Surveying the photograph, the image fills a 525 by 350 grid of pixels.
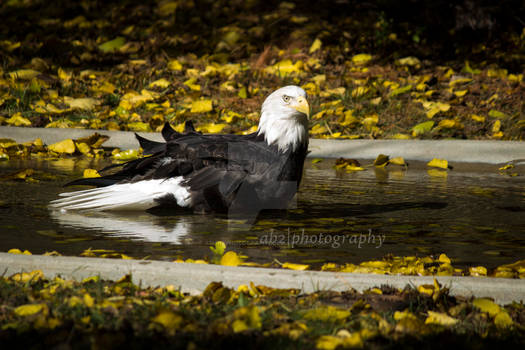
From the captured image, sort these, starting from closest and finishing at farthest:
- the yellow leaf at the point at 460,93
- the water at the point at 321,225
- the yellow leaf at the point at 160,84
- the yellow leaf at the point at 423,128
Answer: the water at the point at 321,225 < the yellow leaf at the point at 423,128 < the yellow leaf at the point at 460,93 < the yellow leaf at the point at 160,84

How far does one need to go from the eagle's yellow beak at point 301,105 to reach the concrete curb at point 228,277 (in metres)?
1.75

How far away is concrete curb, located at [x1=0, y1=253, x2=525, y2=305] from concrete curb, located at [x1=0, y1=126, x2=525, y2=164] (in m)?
4.17

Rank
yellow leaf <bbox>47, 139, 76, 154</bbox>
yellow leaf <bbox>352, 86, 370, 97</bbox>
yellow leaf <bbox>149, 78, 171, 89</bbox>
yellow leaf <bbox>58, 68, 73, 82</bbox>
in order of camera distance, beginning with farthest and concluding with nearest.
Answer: yellow leaf <bbox>58, 68, 73, 82</bbox> → yellow leaf <bbox>149, 78, 171, 89</bbox> → yellow leaf <bbox>352, 86, 370, 97</bbox> → yellow leaf <bbox>47, 139, 76, 154</bbox>

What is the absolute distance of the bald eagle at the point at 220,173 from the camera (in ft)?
14.7

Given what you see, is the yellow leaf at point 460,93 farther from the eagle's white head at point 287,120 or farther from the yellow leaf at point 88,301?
the yellow leaf at point 88,301

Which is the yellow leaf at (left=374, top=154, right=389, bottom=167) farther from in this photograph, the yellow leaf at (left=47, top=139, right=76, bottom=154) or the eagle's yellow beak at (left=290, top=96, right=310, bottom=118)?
the yellow leaf at (left=47, top=139, right=76, bottom=154)

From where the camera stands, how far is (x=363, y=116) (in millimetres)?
8469

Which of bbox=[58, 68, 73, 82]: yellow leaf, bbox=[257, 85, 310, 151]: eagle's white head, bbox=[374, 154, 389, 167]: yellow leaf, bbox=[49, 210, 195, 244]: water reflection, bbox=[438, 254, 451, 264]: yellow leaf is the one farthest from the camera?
bbox=[58, 68, 73, 82]: yellow leaf

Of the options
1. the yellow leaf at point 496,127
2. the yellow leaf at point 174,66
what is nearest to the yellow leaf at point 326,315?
the yellow leaf at point 496,127

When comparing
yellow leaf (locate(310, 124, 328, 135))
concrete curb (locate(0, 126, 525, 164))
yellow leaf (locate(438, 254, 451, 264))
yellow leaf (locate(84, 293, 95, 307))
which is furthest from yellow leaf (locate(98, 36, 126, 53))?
yellow leaf (locate(84, 293, 95, 307))

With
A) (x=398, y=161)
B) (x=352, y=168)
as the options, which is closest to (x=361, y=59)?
(x=398, y=161)

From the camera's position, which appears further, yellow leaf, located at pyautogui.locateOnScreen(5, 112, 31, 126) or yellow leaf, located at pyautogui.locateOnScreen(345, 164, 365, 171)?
yellow leaf, located at pyautogui.locateOnScreen(5, 112, 31, 126)

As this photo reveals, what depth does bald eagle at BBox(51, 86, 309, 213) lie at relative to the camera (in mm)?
4473

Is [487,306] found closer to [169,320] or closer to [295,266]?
[295,266]
